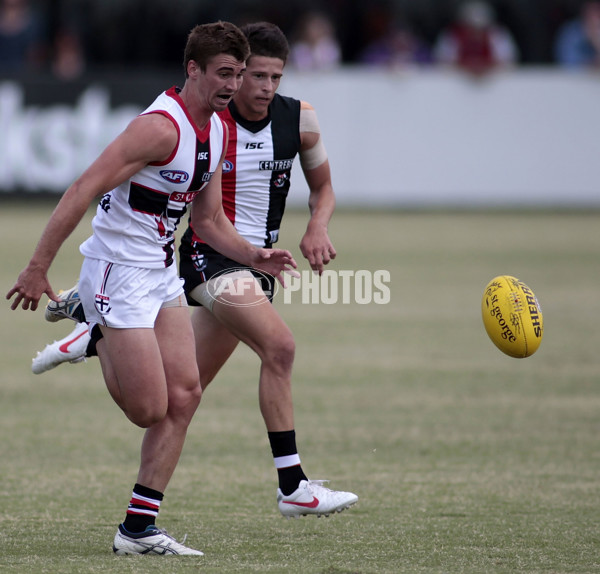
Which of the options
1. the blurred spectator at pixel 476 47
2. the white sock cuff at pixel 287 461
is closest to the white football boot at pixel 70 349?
the white sock cuff at pixel 287 461

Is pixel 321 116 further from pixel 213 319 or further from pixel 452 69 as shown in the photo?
pixel 213 319

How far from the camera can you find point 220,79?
5223 millimetres

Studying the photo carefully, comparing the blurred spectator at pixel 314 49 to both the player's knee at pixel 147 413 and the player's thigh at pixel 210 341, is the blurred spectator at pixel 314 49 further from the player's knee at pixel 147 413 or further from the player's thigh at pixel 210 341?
the player's knee at pixel 147 413

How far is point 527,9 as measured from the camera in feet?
87.6

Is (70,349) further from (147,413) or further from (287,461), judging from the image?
(287,461)

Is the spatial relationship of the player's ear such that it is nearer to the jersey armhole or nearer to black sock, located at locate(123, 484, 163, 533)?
the jersey armhole

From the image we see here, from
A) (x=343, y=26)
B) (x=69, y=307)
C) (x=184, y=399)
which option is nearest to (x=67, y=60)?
(x=343, y=26)

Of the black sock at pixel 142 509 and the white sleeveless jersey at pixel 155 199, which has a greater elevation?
the white sleeveless jersey at pixel 155 199

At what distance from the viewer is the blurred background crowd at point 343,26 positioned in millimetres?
23203

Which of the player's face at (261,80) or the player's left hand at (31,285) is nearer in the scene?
the player's left hand at (31,285)

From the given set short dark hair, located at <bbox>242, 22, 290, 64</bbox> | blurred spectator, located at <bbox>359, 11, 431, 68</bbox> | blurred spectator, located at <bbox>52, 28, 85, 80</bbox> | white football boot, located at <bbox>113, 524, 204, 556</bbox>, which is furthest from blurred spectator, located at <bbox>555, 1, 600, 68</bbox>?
white football boot, located at <bbox>113, 524, 204, 556</bbox>

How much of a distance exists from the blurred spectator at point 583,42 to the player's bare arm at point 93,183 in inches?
739

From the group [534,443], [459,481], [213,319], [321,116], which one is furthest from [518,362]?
[321,116]

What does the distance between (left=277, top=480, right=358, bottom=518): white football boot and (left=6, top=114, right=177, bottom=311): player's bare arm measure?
5.35 ft
